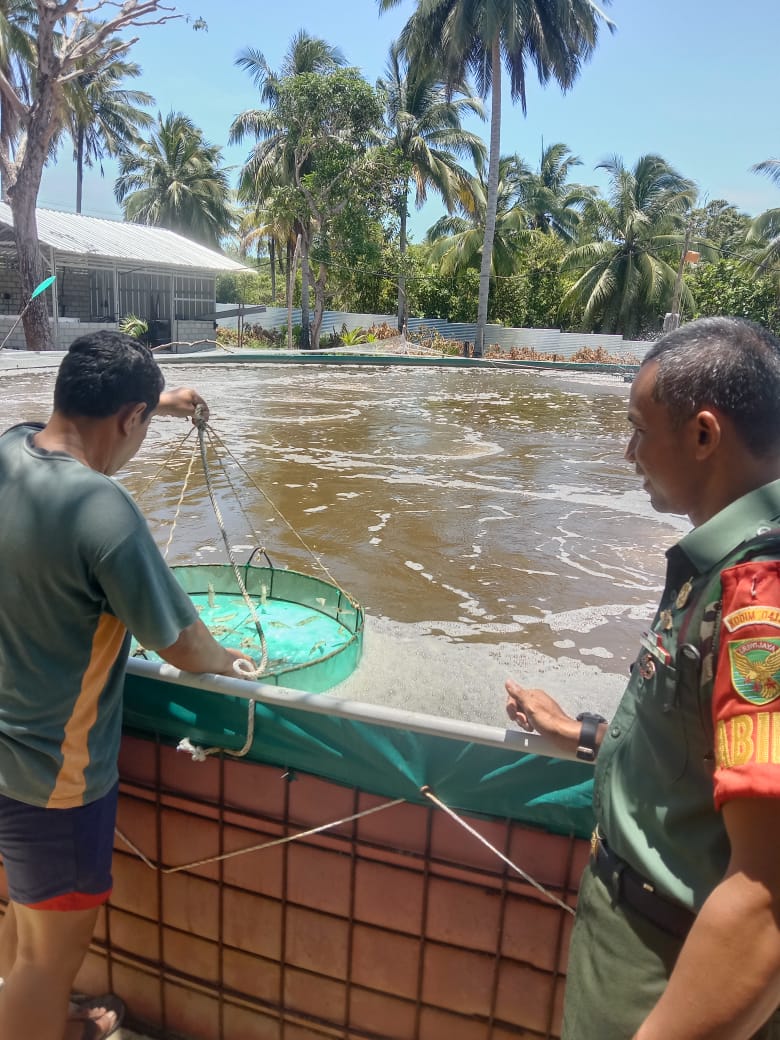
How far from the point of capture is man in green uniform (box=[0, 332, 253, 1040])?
1.40m

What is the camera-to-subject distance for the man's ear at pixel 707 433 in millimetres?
1022

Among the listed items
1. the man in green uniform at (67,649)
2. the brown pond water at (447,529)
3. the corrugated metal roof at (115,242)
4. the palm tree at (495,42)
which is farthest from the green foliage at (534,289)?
the man in green uniform at (67,649)

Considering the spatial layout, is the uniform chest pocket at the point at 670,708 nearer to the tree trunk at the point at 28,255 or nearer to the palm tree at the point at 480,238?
the tree trunk at the point at 28,255

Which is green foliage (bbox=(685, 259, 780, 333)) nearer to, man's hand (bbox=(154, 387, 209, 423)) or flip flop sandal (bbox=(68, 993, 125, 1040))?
man's hand (bbox=(154, 387, 209, 423))

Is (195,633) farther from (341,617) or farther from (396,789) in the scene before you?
(341,617)

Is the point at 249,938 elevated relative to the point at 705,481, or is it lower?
lower

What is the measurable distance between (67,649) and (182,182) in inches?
1526

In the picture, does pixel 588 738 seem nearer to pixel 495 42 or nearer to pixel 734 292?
pixel 495 42

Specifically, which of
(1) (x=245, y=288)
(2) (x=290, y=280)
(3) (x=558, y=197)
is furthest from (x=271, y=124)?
(1) (x=245, y=288)

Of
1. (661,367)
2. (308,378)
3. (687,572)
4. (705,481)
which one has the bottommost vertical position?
(308,378)

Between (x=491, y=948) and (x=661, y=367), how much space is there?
1101 mm

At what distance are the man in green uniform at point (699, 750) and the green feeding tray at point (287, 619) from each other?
2068mm

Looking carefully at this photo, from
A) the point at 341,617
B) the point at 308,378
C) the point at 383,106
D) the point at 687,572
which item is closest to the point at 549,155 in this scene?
the point at 383,106

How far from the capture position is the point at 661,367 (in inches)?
42.3
